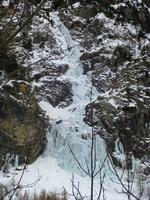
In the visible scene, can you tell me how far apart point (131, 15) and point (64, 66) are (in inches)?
237

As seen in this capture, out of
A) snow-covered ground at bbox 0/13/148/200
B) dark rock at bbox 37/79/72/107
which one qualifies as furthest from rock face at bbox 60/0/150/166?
dark rock at bbox 37/79/72/107

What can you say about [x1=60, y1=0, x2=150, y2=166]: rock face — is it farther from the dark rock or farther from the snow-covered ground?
the dark rock

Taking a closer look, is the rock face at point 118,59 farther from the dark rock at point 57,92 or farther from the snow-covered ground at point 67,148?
the dark rock at point 57,92

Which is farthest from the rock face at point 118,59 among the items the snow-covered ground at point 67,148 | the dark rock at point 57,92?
the dark rock at point 57,92

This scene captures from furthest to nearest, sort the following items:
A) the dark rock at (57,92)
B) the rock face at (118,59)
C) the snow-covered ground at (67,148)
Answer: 1. the dark rock at (57,92)
2. the rock face at (118,59)
3. the snow-covered ground at (67,148)

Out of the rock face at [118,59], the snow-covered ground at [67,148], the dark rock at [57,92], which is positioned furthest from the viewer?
the dark rock at [57,92]

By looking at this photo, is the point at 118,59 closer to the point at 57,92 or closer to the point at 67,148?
the point at 57,92

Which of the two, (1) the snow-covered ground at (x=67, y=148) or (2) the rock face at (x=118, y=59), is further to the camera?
(2) the rock face at (x=118, y=59)

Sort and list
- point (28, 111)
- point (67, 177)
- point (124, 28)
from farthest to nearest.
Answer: point (124, 28)
point (28, 111)
point (67, 177)

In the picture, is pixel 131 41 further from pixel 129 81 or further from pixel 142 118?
pixel 142 118

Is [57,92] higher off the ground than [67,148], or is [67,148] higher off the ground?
[57,92]

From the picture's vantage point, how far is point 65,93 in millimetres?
33688

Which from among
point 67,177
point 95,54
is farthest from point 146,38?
point 67,177

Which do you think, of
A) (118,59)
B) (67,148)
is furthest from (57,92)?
(67,148)
